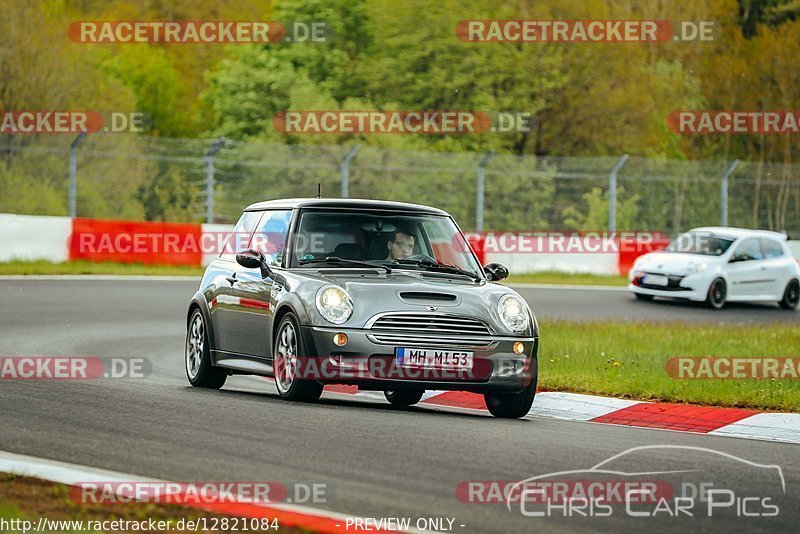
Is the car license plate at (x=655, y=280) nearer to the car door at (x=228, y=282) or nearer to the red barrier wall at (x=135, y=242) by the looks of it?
the red barrier wall at (x=135, y=242)

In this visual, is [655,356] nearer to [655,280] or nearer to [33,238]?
[655,280]

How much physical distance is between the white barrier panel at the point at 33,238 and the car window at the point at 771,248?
477 inches

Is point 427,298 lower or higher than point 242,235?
lower

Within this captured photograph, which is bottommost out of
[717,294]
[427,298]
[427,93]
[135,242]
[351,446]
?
[717,294]

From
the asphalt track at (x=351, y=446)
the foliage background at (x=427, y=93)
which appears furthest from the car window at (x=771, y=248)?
the asphalt track at (x=351, y=446)

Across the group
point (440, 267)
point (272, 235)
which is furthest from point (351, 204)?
point (440, 267)

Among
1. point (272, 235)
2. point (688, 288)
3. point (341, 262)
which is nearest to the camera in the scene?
point (341, 262)

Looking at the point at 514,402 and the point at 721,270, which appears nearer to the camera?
the point at 514,402

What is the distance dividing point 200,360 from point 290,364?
71.9 inches

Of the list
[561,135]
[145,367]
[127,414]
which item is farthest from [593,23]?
[127,414]

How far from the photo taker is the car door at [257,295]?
1134 centimetres

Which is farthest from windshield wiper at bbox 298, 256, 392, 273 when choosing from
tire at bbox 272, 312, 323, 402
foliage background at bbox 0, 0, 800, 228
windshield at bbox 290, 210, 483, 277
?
foliage background at bbox 0, 0, 800, 228

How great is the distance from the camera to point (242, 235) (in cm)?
1244

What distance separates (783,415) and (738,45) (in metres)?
50.6
